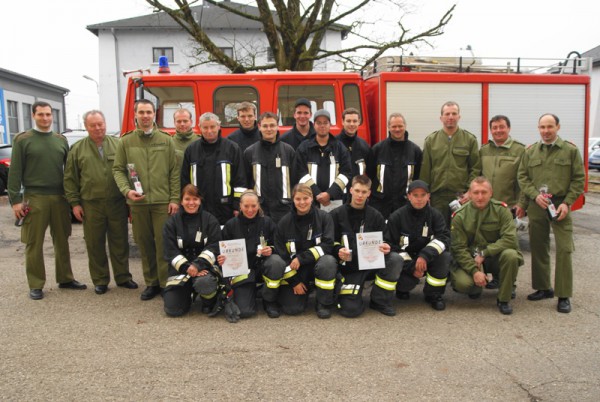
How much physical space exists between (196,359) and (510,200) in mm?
3802

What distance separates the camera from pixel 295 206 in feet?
15.6

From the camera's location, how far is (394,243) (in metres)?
5.03

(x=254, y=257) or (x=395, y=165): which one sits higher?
(x=395, y=165)

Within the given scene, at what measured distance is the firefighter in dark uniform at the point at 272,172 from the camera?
16.7ft

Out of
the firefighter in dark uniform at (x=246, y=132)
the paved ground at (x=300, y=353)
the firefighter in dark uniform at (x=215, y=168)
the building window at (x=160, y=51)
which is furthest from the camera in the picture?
the building window at (x=160, y=51)

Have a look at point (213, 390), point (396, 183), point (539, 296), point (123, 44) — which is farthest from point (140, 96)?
point (123, 44)

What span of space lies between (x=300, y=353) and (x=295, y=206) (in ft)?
4.62

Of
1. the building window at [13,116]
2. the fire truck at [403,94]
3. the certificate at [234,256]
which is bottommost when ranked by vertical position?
the certificate at [234,256]

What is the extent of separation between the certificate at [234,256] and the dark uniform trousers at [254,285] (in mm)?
116

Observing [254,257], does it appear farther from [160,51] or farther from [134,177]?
[160,51]

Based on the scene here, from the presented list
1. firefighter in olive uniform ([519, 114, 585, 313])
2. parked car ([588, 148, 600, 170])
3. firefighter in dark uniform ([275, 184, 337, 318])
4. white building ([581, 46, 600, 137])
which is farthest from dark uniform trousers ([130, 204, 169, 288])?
white building ([581, 46, 600, 137])

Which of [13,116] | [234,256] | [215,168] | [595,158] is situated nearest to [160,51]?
[13,116]

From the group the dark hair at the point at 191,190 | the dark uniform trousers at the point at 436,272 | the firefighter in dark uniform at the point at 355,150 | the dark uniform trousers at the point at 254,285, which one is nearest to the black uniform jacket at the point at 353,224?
the dark uniform trousers at the point at 436,272

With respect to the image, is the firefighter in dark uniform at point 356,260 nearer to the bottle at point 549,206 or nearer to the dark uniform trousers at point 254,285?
the dark uniform trousers at point 254,285
